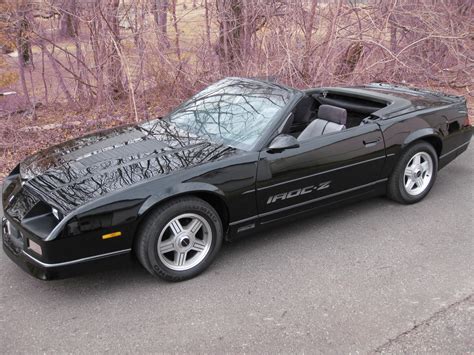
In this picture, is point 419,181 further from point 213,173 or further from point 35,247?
point 35,247

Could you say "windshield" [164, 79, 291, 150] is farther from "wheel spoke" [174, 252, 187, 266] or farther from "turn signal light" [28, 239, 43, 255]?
"turn signal light" [28, 239, 43, 255]

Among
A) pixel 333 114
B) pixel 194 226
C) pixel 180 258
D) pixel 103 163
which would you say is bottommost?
pixel 180 258

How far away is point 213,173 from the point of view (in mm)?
3504

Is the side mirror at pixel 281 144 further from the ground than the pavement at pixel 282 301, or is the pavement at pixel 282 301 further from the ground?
the side mirror at pixel 281 144

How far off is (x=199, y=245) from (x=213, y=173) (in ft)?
1.82

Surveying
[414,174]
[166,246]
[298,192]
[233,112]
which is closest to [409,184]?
[414,174]

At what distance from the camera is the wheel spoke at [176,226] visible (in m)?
3.37

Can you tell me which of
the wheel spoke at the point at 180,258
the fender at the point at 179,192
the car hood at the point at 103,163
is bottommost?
the wheel spoke at the point at 180,258

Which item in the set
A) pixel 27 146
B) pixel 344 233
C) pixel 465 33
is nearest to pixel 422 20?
pixel 465 33

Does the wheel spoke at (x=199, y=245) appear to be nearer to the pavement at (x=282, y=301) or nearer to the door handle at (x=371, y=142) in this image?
the pavement at (x=282, y=301)

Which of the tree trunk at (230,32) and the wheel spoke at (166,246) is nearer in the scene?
the wheel spoke at (166,246)

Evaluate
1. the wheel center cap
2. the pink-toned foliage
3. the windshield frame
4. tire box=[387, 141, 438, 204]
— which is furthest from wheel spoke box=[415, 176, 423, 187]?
the pink-toned foliage

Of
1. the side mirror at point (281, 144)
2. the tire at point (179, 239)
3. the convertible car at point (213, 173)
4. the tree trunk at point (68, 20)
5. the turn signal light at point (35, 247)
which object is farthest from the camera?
the tree trunk at point (68, 20)

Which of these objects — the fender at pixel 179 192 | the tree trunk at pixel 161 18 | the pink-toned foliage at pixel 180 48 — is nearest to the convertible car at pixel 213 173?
the fender at pixel 179 192
